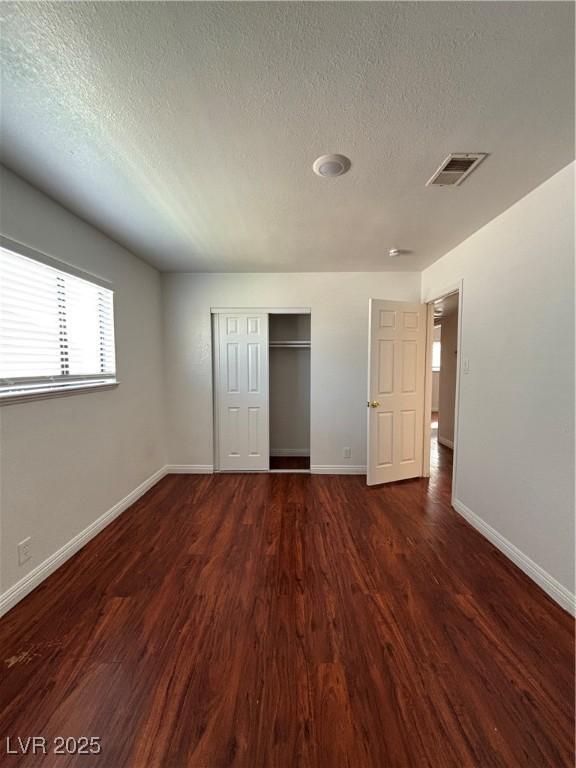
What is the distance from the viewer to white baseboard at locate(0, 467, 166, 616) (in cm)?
157

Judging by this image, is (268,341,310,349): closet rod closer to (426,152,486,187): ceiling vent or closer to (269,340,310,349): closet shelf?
(269,340,310,349): closet shelf

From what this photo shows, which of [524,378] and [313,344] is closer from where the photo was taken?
[524,378]

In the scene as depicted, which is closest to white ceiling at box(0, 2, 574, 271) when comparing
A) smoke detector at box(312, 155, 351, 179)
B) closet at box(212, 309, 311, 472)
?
smoke detector at box(312, 155, 351, 179)

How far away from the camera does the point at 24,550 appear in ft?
5.43

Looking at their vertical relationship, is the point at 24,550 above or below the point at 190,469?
above

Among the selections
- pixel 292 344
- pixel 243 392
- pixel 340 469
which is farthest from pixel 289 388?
pixel 340 469

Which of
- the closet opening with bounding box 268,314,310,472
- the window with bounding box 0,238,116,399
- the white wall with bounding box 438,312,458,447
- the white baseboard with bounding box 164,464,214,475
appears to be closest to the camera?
the window with bounding box 0,238,116,399

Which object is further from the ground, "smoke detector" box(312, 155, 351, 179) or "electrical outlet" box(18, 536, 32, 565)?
"smoke detector" box(312, 155, 351, 179)

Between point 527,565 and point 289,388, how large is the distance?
3.12m

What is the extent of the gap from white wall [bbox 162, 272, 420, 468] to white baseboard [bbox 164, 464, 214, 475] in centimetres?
5

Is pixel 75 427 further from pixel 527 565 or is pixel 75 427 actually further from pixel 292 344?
pixel 527 565

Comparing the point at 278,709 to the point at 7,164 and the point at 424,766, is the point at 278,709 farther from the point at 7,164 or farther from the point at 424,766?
the point at 7,164

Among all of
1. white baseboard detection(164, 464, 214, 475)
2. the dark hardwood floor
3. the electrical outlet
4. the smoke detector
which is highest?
the smoke detector

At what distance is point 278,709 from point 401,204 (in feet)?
9.02
